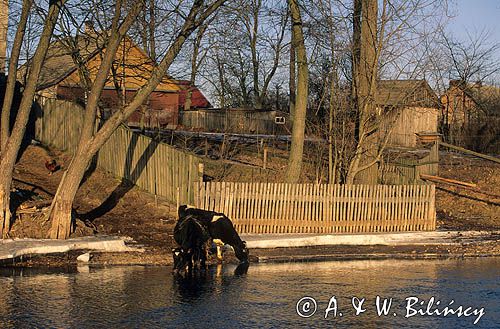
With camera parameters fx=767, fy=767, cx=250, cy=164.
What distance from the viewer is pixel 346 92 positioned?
22281mm

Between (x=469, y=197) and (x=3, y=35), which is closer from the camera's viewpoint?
(x=469, y=197)

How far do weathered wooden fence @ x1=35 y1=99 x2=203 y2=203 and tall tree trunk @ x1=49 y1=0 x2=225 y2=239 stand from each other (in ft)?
11.6

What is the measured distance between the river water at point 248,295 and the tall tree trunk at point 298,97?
6.45 metres

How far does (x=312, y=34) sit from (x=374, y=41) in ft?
5.80

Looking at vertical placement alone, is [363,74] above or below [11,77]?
above

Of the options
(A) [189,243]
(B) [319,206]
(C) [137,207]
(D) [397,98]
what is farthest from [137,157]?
(A) [189,243]

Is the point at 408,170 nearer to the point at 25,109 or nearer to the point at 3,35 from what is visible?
the point at 25,109

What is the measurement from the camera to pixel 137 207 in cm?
2191

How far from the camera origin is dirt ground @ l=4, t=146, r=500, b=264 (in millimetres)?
16812

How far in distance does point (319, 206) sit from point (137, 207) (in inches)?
214

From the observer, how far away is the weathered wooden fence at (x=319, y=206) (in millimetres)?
19109

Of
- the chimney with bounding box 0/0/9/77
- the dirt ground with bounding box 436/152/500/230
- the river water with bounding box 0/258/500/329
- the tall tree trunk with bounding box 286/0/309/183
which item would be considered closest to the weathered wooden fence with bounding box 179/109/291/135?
the dirt ground with bounding box 436/152/500/230

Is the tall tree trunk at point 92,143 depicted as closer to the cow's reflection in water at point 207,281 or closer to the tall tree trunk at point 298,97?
the cow's reflection in water at point 207,281

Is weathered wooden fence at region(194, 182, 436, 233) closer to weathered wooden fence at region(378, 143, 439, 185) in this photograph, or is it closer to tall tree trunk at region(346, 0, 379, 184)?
tall tree trunk at region(346, 0, 379, 184)
